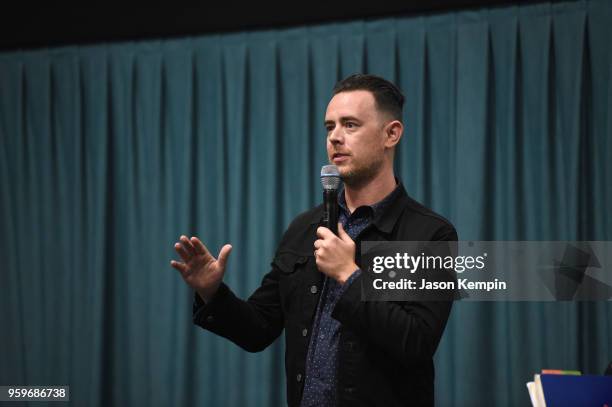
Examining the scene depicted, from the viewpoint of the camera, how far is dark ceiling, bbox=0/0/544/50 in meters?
3.14

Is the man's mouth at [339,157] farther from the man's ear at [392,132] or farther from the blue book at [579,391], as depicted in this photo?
the blue book at [579,391]

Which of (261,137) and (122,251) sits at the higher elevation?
(261,137)

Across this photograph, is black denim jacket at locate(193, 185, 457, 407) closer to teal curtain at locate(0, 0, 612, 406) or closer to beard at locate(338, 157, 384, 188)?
beard at locate(338, 157, 384, 188)

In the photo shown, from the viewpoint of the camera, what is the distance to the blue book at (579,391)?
Result: 1445mm

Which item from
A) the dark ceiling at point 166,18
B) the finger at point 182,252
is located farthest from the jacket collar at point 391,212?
the dark ceiling at point 166,18

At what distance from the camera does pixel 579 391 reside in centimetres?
145

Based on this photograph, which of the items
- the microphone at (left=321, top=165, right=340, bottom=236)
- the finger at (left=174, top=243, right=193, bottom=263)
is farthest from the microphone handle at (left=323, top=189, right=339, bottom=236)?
the finger at (left=174, top=243, right=193, bottom=263)

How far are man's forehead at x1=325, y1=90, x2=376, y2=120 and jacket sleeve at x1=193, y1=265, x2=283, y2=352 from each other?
0.53 metres

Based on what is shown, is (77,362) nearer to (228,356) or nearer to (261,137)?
(228,356)

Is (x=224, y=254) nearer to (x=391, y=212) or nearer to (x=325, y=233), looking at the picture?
(x=325, y=233)

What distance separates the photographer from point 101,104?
3.54m

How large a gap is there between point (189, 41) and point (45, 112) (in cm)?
102

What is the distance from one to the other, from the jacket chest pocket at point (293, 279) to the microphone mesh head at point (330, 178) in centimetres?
23

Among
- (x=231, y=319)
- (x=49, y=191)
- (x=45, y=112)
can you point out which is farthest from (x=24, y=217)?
(x=231, y=319)
